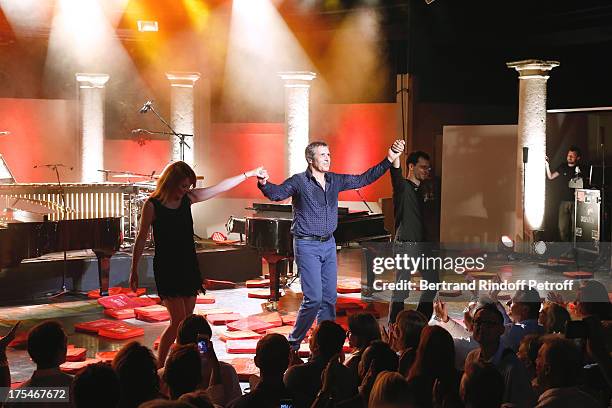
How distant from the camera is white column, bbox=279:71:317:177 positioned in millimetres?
13336

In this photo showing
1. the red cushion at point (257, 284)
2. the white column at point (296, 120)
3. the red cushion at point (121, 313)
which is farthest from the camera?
the white column at point (296, 120)

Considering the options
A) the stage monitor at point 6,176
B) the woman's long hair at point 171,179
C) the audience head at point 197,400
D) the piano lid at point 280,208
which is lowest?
the audience head at point 197,400

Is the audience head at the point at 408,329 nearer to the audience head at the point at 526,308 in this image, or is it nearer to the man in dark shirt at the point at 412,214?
the audience head at the point at 526,308

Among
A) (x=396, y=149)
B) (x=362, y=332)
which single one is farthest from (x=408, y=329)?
(x=396, y=149)

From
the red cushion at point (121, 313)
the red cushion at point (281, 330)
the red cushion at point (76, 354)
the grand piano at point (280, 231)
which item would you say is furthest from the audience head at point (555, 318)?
the red cushion at point (121, 313)

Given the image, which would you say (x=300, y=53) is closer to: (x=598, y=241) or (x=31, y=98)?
(x=31, y=98)

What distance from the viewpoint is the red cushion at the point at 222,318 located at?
27.7 ft

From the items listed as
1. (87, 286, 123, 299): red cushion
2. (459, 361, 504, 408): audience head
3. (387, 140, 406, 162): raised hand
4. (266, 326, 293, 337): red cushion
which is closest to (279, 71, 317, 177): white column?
(87, 286, 123, 299): red cushion

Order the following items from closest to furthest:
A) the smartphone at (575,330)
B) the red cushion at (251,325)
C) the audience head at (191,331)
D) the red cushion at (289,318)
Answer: the smartphone at (575,330) → the audience head at (191,331) → the red cushion at (251,325) → the red cushion at (289,318)

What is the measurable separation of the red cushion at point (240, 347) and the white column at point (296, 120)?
613 centimetres

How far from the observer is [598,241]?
12164mm

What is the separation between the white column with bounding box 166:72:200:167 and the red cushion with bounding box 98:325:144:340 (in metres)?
6.30

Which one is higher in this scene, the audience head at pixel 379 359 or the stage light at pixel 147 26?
the stage light at pixel 147 26

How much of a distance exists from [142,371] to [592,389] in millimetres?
2061
